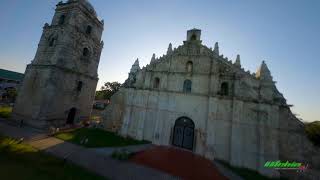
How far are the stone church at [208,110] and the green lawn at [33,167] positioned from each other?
9080mm

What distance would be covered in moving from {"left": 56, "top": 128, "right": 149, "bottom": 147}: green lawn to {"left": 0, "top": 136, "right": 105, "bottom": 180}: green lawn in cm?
445

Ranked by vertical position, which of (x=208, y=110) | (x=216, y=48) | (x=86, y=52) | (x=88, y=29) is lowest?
(x=208, y=110)

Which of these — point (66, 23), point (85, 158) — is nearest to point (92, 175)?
point (85, 158)

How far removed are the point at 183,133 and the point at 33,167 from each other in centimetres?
1338

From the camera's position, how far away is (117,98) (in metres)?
21.6

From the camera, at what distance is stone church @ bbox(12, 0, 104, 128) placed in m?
20.9

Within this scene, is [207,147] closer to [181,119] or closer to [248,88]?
[181,119]

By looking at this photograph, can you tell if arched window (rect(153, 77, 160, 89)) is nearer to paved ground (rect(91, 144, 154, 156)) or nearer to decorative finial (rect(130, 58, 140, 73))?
decorative finial (rect(130, 58, 140, 73))

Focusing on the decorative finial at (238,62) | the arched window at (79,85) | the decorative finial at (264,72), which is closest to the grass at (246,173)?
the decorative finial at (264,72)

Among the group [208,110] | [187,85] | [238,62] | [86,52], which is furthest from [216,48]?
[86,52]

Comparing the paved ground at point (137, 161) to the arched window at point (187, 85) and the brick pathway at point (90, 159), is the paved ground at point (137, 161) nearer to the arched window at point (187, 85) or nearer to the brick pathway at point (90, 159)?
the brick pathway at point (90, 159)

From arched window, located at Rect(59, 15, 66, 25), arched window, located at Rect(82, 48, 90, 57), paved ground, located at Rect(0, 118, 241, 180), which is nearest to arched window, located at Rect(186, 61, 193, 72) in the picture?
paved ground, located at Rect(0, 118, 241, 180)

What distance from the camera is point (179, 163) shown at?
13562 mm

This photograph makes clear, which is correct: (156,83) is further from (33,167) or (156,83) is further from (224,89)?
(33,167)
